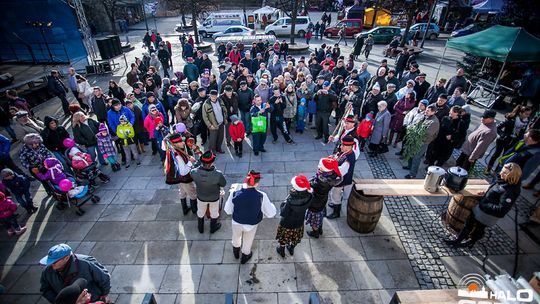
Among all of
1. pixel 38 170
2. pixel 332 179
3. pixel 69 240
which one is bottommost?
pixel 69 240

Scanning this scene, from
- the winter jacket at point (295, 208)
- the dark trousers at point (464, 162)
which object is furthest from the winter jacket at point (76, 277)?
the dark trousers at point (464, 162)

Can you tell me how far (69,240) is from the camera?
5566 mm

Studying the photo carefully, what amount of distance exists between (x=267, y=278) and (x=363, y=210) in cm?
220

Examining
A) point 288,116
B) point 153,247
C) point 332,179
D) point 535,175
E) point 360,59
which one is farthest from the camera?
point 360,59

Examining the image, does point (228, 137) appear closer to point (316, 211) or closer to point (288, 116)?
point (288, 116)

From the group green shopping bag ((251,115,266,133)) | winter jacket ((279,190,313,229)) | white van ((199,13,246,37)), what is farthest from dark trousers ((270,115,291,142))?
white van ((199,13,246,37))

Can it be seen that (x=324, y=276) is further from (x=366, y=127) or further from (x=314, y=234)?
(x=366, y=127)

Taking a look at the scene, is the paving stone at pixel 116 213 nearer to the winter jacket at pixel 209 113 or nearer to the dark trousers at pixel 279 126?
the winter jacket at pixel 209 113

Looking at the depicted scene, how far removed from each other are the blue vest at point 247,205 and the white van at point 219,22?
26089mm

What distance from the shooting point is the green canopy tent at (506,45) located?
9.06m

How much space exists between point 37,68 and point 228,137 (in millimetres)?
14800

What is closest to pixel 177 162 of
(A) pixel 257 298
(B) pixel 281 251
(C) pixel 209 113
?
(C) pixel 209 113

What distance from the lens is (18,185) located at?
19.0ft

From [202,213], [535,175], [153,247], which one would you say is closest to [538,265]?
[535,175]
